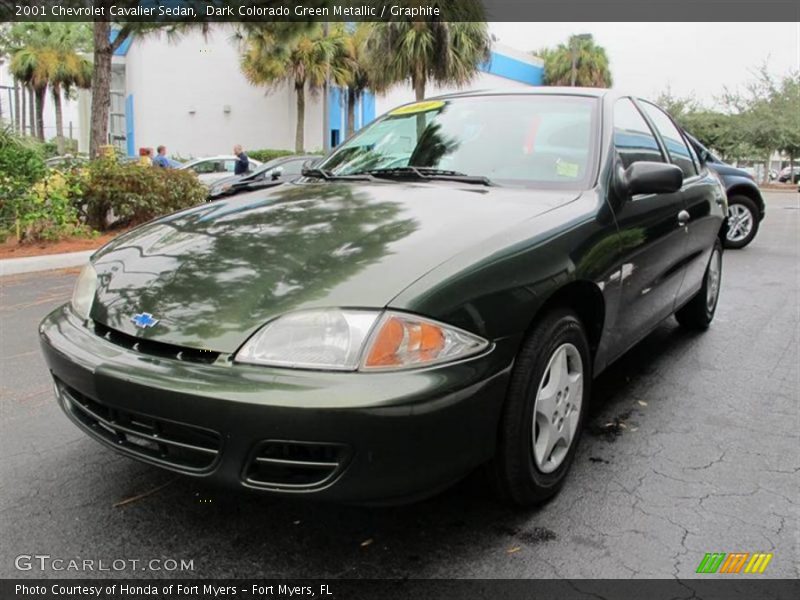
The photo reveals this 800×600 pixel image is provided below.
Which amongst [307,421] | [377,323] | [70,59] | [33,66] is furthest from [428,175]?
[33,66]

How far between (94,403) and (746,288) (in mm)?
6434

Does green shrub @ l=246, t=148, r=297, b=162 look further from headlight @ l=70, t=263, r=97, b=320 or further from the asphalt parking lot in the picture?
headlight @ l=70, t=263, r=97, b=320

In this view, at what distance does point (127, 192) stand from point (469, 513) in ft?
26.3

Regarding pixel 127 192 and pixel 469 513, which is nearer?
pixel 469 513

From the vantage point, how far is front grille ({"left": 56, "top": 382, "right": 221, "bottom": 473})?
205cm

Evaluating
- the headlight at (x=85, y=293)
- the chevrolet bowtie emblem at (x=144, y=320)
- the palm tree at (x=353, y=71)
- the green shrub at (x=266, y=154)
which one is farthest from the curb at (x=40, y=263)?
the green shrub at (x=266, y=154)

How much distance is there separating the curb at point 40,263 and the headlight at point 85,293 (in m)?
5.24

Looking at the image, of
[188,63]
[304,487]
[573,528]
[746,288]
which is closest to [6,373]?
[304,487]

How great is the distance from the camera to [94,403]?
2.32m

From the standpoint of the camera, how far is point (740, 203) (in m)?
9.37

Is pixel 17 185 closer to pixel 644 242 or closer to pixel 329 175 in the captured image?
pixel 329 175

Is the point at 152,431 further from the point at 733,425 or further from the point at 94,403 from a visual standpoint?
the point at 733,425

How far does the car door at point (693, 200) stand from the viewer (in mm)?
4090

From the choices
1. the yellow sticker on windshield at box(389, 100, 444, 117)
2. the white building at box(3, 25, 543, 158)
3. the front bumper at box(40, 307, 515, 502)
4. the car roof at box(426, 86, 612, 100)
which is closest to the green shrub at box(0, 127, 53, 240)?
the yellow sticker on windshield at box(389, 100, 444, 117)
